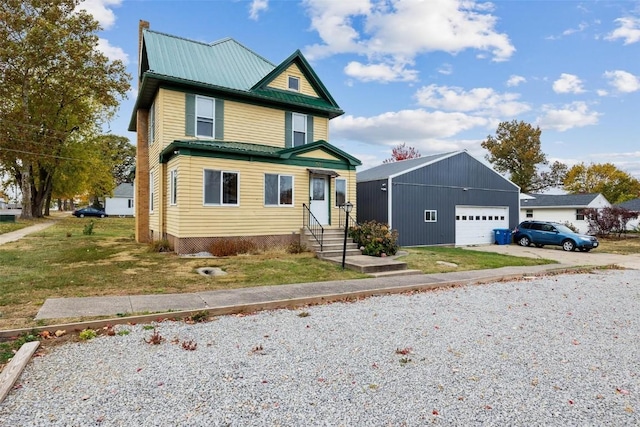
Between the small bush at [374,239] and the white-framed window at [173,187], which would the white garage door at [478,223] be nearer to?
the small bush at [374,239]

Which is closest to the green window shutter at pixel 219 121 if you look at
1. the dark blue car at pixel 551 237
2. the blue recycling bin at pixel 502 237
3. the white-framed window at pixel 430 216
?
the white-framed window at pixel 430 216

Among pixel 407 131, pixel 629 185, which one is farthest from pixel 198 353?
pixel 629 185

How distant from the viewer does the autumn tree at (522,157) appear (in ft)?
168

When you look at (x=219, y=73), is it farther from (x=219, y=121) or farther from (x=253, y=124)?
(x=253, y=124)

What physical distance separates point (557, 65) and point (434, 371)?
60.5 feet

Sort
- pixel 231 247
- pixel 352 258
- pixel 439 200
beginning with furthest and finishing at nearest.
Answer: pixel 439 200, pixel 231 247, pixel 352 258

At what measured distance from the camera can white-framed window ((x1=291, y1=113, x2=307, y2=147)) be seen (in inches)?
653

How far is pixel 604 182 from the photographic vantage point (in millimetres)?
53875

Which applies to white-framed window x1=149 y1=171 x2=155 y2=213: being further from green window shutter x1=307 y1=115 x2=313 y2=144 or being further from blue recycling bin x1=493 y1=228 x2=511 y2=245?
blue recycling bin x1=493 y1=228 x2=511 y2=245

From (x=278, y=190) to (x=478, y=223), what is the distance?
525 inches

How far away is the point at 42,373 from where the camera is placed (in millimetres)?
3916

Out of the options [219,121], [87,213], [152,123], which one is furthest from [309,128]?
[87,213]

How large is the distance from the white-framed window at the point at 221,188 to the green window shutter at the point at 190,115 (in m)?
2.29

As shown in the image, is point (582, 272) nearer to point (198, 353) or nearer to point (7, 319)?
point (198, 353)
